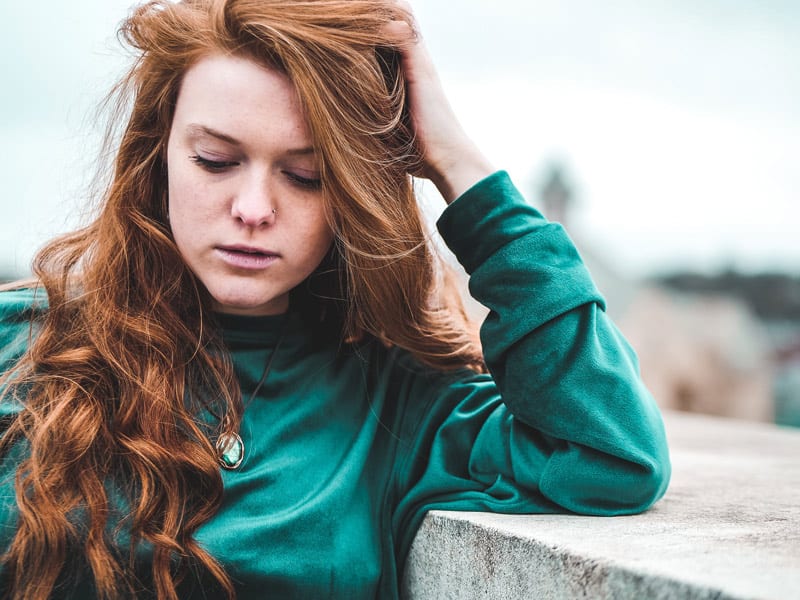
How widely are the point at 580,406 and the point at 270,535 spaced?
2.19 feet

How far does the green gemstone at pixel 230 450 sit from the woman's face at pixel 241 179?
0.28 m

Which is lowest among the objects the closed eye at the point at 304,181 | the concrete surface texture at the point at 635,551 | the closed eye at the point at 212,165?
the concrete surface texture at the point at 635,551

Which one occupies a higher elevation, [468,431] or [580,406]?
[580,406]

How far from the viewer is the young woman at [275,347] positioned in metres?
1.63

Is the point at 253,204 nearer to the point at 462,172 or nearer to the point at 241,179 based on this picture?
the point at 241,179

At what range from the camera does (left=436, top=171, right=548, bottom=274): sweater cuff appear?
178cm

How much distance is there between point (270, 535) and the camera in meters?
1.68

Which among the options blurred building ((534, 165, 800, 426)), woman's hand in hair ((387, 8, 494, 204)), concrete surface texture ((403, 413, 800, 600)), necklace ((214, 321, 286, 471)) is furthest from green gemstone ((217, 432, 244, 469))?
blurred building ((534, 165, 800, 426))

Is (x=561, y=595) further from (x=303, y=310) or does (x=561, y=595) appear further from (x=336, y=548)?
(x=303, y=310)

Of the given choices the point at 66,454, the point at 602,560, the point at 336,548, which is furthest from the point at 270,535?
the point at 602,560

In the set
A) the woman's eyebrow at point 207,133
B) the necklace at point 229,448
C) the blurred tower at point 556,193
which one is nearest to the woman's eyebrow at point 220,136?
the woman's eyebrow at point 207,133

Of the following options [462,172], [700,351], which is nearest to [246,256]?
[462,172]

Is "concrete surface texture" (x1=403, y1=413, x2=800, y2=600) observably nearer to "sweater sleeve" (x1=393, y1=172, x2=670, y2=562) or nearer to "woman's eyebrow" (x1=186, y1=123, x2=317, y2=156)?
"sweater sleeve" (x1=393, y1=172, x2=670, y2=562)

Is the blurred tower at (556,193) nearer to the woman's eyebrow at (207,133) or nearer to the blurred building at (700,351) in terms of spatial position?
the blurred building at (700,351)
